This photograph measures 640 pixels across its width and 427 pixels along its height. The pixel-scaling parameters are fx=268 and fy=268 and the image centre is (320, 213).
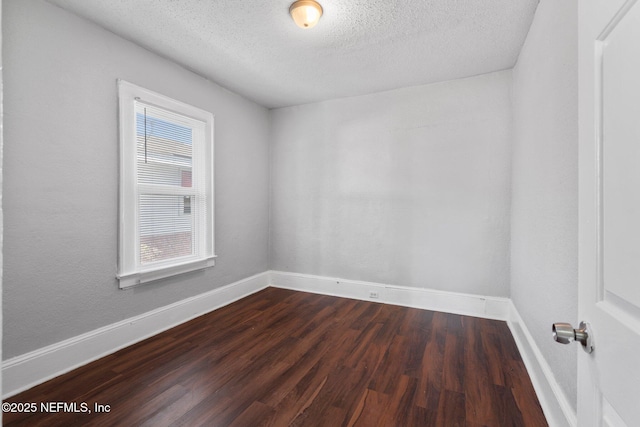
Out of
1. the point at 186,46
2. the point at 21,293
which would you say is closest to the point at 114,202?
the point at 21,293

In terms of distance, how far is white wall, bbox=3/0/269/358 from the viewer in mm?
1707

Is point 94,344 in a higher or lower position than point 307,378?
higher

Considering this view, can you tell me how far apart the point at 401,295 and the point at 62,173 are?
10.9 feet

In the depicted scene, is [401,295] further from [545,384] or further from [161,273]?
[161,273]

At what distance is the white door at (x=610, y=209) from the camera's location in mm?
499

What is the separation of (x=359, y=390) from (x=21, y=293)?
2.27 metres

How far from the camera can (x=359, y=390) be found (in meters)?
1.72

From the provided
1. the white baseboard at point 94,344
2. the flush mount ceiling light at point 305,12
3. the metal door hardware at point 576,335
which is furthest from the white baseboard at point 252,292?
the flush mount ceiling light at point 305,12

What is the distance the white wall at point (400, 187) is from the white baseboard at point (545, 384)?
80cm

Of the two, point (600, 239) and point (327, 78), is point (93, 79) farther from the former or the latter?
point (600, 239)

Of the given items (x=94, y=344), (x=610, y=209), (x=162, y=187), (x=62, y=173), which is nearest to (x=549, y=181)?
(x=610, y=209)

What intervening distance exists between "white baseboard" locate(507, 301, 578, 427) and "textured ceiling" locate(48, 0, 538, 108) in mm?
2394

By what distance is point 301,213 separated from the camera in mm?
3793

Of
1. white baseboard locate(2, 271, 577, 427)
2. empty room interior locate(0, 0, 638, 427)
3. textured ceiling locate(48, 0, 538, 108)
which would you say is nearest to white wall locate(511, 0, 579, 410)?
empty room interior locate(0, 0, 638, 427)
